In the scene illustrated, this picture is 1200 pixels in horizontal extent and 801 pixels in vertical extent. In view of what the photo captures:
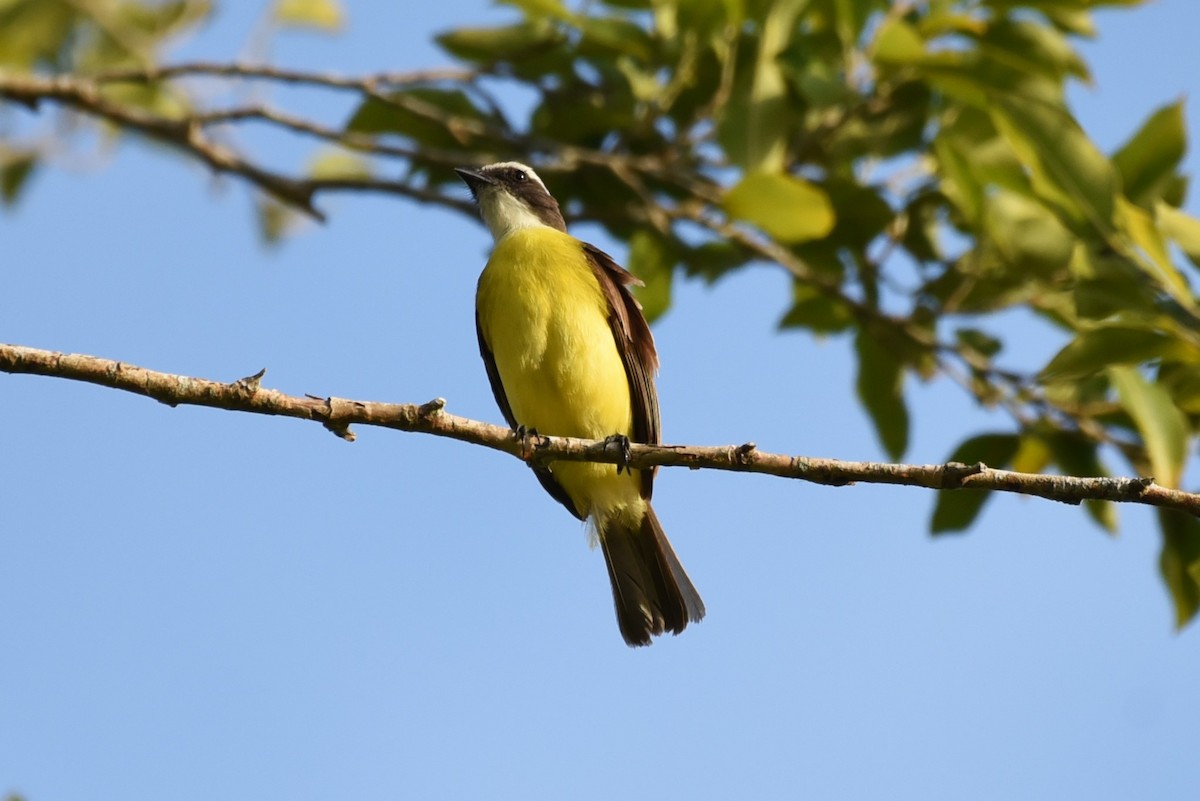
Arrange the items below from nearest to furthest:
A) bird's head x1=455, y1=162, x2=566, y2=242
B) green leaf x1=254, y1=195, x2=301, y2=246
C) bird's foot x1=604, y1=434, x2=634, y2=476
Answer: bird's foot x1=604, y1=434, x2=634, y2=476 → bird's head x1=455, y1=162, x2=566, y2=242 → green leaf x1=254, y1=195, x2=301, y2=246

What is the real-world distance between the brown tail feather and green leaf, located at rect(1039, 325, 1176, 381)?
6.51 ft

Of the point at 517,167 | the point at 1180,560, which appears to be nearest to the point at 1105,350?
the point at 1180,560

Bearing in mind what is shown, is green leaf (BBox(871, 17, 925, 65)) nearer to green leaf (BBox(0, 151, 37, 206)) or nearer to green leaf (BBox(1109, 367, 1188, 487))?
green leaf (BBox(1109, 367, 1188, 487))

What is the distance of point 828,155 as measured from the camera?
518 cm

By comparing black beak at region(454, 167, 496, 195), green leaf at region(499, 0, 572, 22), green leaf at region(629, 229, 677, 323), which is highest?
black beak at region(454, 167, 496, 195)

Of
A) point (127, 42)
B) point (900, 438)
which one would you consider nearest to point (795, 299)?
point (900, 438)

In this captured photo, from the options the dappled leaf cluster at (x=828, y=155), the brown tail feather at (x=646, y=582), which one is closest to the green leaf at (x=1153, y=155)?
the dappled leaf cluster at (x=828, y=155)

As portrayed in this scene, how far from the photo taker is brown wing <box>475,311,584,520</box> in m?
5.28

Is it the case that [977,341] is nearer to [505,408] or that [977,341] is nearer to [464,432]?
[505,408]

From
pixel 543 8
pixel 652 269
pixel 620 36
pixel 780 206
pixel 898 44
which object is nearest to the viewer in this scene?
pixel 780 206

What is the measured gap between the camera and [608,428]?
4.85 m

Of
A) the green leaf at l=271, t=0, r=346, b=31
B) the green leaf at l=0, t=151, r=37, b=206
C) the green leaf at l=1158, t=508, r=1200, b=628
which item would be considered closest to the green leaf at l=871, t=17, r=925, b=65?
the green leaf at l=1158, t=508, r=1200, b=628

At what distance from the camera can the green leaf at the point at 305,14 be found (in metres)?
6.14

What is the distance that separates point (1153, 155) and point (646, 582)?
2404 mm
